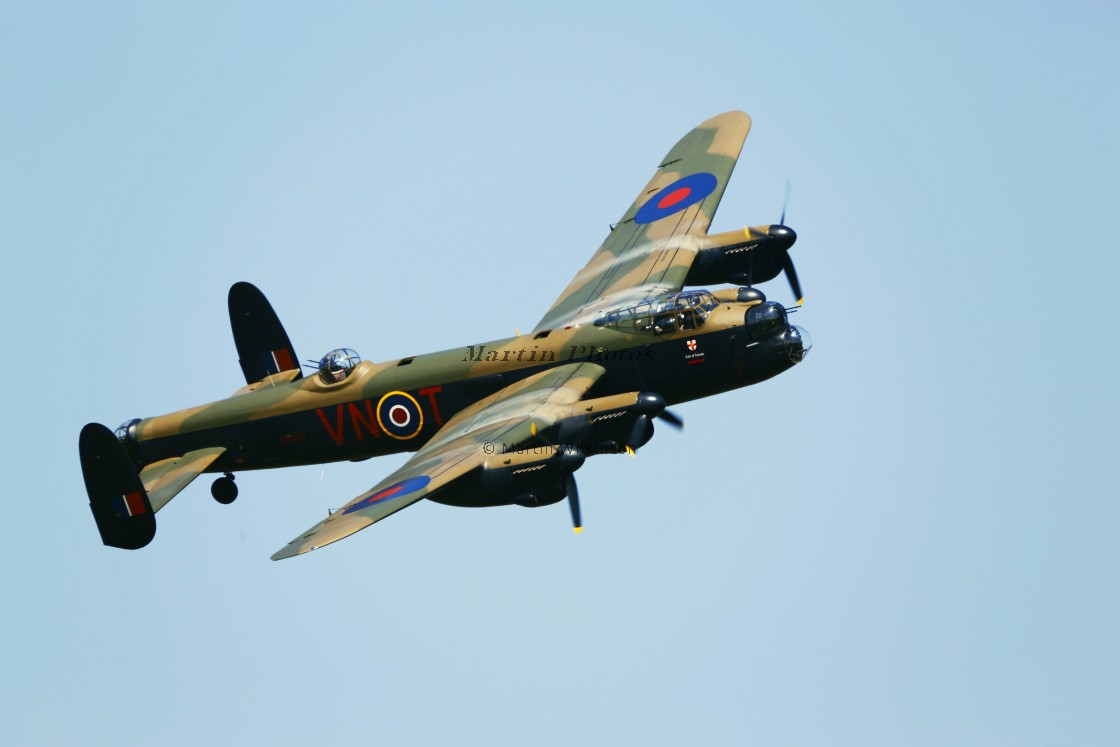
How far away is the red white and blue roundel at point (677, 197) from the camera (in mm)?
52594

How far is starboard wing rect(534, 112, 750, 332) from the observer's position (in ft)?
160

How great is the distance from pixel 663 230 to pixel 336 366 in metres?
10.2

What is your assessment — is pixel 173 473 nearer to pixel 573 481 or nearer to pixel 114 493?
pixel 114 493

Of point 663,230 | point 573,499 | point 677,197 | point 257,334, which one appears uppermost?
point 677,197

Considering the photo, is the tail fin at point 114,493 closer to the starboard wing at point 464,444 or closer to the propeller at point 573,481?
the starboard wing at point 464,444

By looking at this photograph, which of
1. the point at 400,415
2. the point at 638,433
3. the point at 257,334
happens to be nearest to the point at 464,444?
the point at 638,433

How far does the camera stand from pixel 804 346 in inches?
1790

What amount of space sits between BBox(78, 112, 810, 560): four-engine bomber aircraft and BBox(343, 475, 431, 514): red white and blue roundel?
55 millimetres

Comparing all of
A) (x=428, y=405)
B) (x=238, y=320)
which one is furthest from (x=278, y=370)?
(x=428, y=405)

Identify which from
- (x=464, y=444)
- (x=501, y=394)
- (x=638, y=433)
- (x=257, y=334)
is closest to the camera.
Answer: (x=638, y=433)

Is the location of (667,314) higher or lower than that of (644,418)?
higher

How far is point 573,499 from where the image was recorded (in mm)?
40844

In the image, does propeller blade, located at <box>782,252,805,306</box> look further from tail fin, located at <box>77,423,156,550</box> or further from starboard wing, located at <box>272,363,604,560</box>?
tail fin, located at <box>77,423,156,550</box>

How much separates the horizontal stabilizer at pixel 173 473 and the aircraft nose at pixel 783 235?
1527cm
